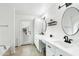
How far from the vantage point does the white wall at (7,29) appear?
4.05 feet

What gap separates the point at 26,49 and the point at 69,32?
2.87 feet

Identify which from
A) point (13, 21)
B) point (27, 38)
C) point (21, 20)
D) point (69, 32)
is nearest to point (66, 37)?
point (69, 32)

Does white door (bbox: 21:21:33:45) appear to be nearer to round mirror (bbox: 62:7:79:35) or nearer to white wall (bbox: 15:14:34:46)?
white wall (bbox: 15:14:34:46)

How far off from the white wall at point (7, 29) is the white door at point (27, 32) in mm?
168

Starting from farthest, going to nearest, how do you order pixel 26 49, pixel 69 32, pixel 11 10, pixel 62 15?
pixel 62 15 → pixel 69 32 → pixel 26 49 → pixel 11 10

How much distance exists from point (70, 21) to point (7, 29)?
3.68ft

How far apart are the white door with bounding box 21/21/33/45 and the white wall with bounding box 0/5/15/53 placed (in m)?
0.17

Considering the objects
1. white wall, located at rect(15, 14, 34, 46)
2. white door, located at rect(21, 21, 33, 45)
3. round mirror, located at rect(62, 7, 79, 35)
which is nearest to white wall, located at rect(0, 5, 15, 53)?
white wall, located at rect(15, 14, 34, 46)

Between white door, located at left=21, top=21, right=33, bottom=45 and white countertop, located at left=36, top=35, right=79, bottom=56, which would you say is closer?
Result: white countertop, located at left=36, top=35, right=79, bottom=56

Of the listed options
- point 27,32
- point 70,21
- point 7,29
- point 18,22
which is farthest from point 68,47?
point 7,29

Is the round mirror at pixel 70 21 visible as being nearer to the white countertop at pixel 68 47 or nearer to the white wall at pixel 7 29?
the white countertop at pixel 68 47

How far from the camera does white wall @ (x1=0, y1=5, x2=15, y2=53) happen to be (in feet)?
4.05

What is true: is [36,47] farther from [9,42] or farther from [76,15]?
[76,15]

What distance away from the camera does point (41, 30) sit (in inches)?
57.7
